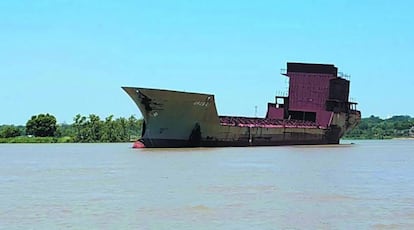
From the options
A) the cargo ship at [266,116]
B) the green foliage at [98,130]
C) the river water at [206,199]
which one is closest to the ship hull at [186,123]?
the cargo ship at [266,116]

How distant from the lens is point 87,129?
95375mm

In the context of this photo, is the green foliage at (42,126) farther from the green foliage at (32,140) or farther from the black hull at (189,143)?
the black hull at (189,143)

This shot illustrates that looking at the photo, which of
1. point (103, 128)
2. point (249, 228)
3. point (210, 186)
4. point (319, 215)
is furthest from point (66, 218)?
point (103, 128)

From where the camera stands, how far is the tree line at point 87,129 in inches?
3730

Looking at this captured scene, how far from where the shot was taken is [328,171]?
26703 mm

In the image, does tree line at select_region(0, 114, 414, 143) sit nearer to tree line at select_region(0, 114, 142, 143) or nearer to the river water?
tree line at select_region(0, 114, 142, 143)

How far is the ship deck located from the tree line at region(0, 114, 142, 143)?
3325 centimetres

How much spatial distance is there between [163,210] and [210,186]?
526cm

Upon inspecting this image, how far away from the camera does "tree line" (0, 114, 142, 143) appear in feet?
311

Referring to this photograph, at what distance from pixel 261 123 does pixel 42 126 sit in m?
45.2

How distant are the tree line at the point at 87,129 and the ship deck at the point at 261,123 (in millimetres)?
33245

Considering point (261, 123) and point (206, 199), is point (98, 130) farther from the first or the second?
point (206, 199)

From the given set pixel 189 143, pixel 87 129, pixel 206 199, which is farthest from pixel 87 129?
pixel 206 199

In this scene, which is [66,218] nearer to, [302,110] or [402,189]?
[402,189]
